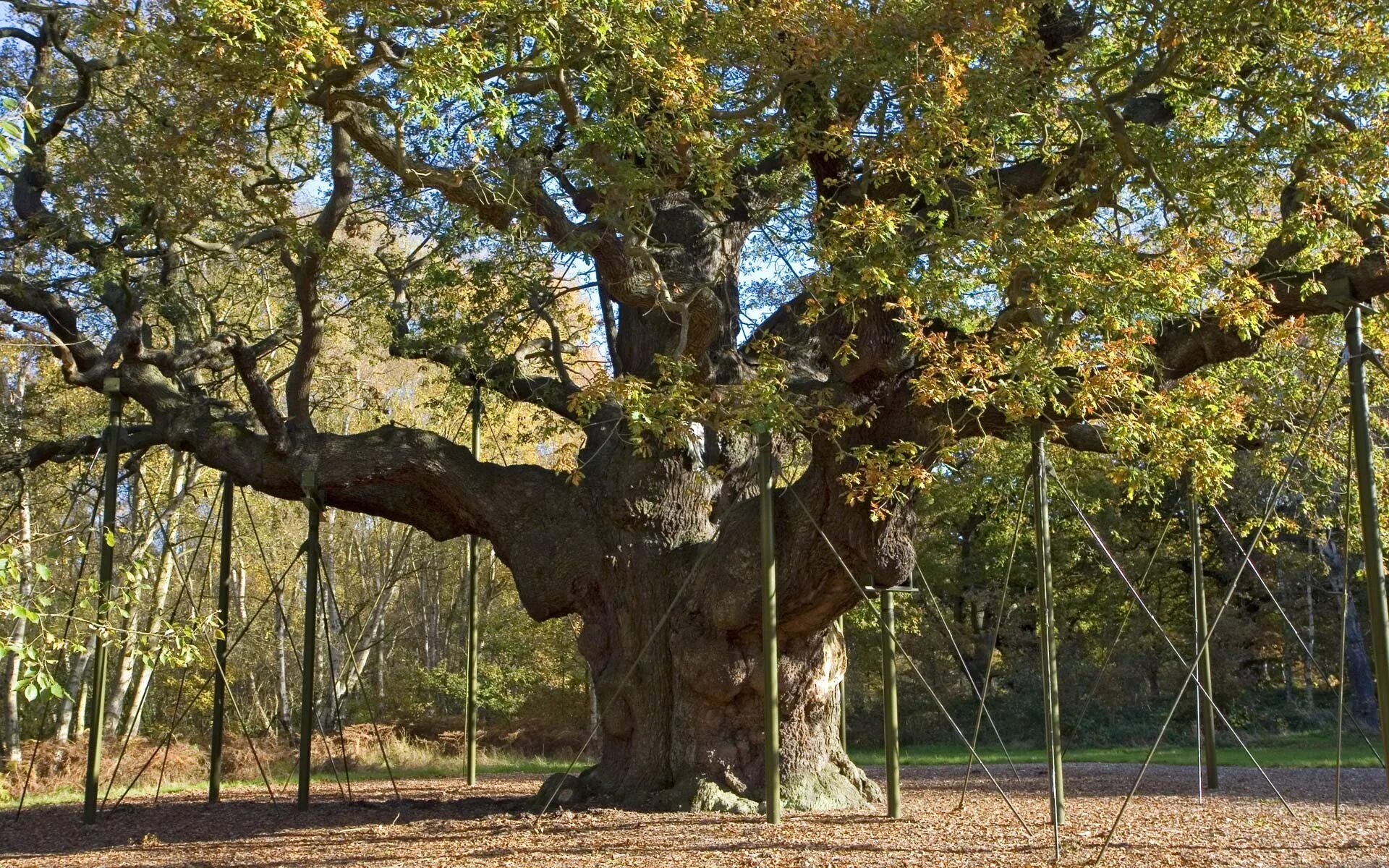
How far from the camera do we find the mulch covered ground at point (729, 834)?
655 cm

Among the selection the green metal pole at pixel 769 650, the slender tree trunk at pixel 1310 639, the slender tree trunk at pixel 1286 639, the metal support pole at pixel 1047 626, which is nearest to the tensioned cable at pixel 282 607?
the green metal pole at pixel 769 650

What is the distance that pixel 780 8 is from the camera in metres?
7.19

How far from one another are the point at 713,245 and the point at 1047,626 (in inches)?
170

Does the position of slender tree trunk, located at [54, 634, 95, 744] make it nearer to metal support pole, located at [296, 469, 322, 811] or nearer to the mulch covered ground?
the mulch covered ground

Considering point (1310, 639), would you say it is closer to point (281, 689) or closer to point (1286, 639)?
point (1286, 639)

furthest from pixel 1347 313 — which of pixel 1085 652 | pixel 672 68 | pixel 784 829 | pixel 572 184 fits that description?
pixel 1085 652

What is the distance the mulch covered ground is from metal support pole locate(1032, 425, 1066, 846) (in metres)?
0.43

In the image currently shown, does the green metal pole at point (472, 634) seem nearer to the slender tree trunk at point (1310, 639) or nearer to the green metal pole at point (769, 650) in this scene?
the green metal pole at point (769, 650)

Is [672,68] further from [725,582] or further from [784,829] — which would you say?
[784,829]

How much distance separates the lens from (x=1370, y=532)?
5652 millimetres

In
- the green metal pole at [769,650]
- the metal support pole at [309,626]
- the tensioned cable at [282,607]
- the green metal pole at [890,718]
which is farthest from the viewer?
the tensioned cable at [282,607]

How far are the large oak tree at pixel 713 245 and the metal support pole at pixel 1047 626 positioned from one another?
21 centimetres

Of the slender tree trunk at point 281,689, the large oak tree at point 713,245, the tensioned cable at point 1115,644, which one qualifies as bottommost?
the slender tree trunk at point 281,689

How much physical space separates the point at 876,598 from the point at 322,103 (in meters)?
4.90
